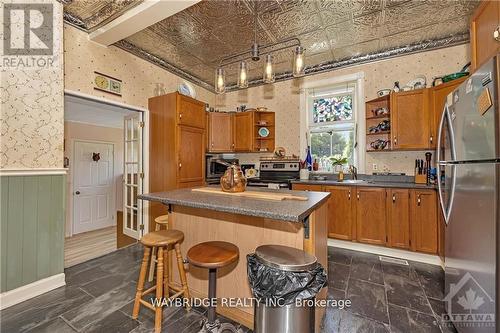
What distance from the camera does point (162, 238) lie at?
1700 mm

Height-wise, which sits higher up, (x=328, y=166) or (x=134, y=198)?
(x=328, y=166)

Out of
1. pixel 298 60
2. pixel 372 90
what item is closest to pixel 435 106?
pixel 372 90

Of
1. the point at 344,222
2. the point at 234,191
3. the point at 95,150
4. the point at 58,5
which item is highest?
the point at 58,5

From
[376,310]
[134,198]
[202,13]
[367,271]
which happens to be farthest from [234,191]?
[134,198]

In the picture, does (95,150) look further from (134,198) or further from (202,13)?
(202,13)

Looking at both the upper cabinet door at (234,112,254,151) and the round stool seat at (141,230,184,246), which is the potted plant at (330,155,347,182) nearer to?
the upper cabinet door at (234,112,254,151)

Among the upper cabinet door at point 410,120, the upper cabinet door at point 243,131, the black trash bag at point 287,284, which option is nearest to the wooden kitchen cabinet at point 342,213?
the upper cabinet door at point 410,120

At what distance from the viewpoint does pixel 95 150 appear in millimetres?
5156

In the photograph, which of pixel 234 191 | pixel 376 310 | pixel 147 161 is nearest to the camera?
pixel 376 310

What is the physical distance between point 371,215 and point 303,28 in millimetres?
2626

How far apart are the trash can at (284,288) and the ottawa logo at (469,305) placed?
92 centimetres

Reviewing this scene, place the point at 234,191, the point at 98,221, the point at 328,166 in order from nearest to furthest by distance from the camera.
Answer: the point at 234,191 < the point at 328,166 < the point at 98,221

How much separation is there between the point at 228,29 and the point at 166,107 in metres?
1.41

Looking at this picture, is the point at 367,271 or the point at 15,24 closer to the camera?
the point at 15,24
